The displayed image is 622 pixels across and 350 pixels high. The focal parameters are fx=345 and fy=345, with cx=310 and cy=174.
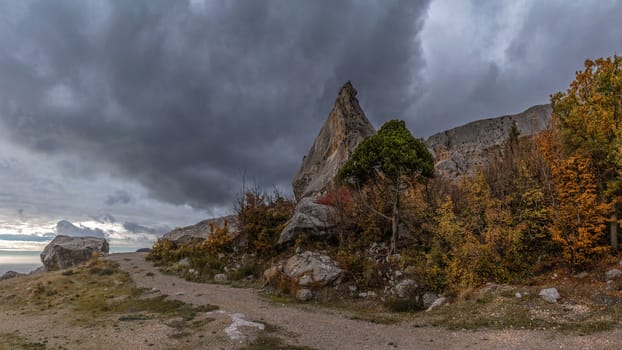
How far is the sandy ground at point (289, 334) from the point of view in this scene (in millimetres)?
9312

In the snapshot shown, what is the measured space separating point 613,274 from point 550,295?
3.02 meters

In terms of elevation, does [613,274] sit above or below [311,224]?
below

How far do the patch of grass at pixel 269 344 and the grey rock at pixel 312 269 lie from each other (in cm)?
712

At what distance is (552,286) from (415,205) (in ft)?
25.9

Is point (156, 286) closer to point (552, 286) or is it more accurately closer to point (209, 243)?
point (209, 243)

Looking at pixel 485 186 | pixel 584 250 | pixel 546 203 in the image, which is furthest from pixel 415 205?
pixel 584 250

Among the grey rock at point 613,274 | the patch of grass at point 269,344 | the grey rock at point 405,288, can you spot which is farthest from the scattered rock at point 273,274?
the grey rock at point 613,274

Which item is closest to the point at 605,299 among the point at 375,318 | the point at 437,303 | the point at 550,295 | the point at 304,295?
the point at 550,295

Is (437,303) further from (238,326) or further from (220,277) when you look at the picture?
(220,277)

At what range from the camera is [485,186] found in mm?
17047

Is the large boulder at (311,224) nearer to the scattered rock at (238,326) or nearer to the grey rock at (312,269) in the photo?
the grey rock at (312,269)

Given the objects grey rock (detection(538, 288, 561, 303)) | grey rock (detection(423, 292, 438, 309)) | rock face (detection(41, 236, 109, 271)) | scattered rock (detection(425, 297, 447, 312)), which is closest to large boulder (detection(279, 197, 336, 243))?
grey rock (detection(423, 292, 438, 309))

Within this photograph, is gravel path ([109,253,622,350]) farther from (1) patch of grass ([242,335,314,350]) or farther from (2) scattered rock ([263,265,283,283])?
(2) scattered rock ([263,265,283,283])

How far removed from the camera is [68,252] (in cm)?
3578
